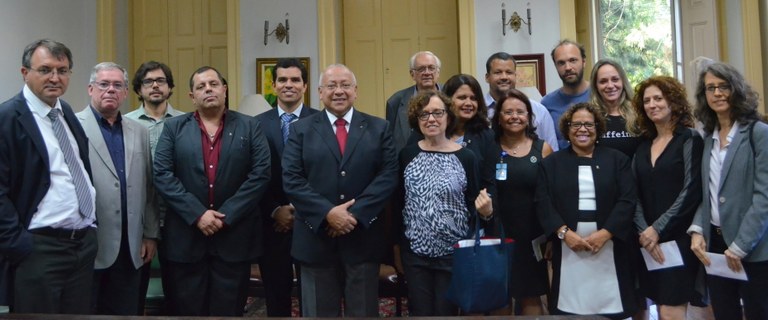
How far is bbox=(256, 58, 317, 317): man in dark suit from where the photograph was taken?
3.22 metres

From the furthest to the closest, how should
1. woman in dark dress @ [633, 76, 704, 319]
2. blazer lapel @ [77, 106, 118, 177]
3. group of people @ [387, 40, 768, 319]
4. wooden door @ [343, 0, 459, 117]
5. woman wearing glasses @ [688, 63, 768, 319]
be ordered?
wooden door @ [343, 0, 459, 117], blazer lapel @ [77, 106, 118, 177], woman in dark dress @ [633, 76, 704, 319], group of people @ [387, 40, 768, 319], woman wearing glasses @ [688, 63, 768, 319]

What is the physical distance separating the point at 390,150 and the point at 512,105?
0.64 meters

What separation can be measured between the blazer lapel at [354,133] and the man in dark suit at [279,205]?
465 millimetres

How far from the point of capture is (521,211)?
118 inches

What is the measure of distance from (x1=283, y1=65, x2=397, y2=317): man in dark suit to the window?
5.56 meters

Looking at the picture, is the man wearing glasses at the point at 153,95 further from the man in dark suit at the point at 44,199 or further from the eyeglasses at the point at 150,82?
the man in dark suit at the point at 44,199

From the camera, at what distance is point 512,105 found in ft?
10.1

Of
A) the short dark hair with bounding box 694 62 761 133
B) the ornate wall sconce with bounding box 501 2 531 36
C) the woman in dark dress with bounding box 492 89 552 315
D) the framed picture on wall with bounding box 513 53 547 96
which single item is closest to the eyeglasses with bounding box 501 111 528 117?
the woman in dark dress with bounding box 492 89 552 315

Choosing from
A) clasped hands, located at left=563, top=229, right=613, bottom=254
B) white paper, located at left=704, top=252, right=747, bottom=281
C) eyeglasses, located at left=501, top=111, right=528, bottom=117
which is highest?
eyeglasses, located at left=501, top=111, right=528, bottom=117

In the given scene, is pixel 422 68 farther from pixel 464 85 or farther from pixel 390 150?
pixel 390 150

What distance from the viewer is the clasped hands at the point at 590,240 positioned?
9.11 ft

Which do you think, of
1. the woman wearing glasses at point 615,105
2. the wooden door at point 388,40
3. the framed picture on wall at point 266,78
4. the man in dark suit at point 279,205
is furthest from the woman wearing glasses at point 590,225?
the wooden door at point 388,40

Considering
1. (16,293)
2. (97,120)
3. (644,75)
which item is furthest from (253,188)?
(644,75)

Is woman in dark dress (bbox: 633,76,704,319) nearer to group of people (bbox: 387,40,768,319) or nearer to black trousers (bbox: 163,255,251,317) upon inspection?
group of people (bbox: 387,40,768,319)
